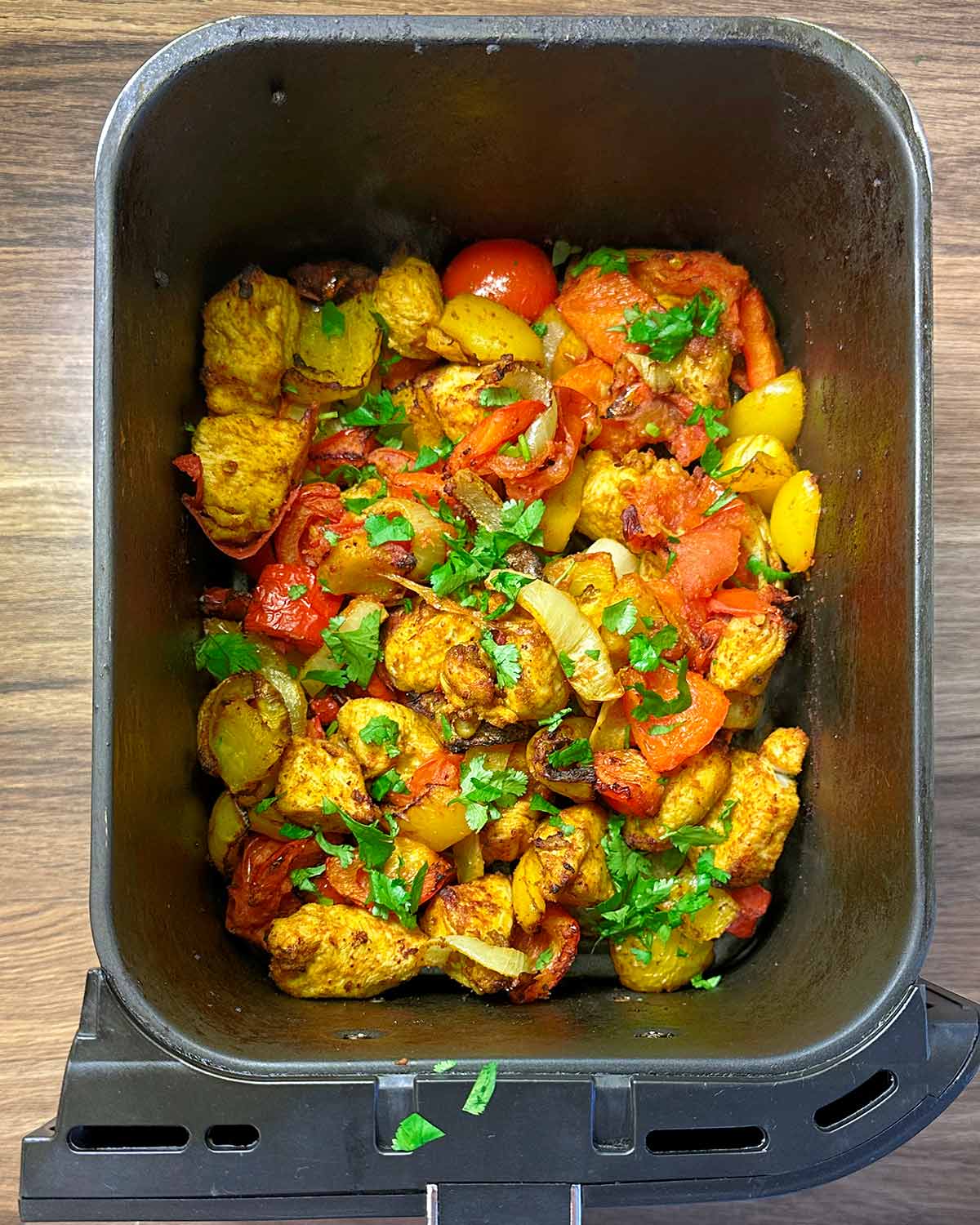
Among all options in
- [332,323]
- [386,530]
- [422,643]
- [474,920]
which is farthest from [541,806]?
[332,323]

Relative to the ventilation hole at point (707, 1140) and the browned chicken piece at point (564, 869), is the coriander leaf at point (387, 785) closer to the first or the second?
the browned chicken piece at point (564, 869)

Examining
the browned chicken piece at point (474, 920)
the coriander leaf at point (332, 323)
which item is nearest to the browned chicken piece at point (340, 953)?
the browned chicken piece at point (474, 920)

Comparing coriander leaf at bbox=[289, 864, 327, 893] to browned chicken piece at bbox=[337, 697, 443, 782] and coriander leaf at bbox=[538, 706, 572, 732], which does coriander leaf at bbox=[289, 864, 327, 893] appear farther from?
coriander leaf at bbox=[538, 706, 572, 732]

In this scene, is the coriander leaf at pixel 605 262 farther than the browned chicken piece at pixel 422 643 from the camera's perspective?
Yes

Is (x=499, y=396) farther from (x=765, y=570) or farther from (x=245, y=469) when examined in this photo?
(x=765, y=570)

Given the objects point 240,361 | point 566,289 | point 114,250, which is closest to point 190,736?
point 240,361

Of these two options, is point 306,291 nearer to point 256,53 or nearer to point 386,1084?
point 256,53
